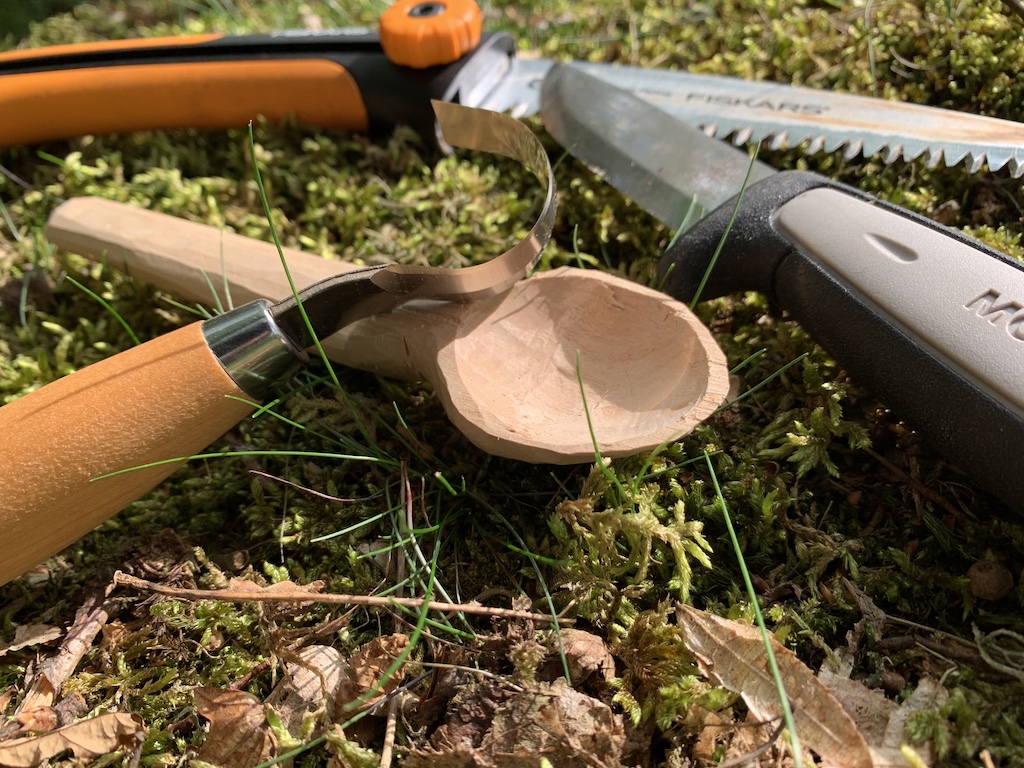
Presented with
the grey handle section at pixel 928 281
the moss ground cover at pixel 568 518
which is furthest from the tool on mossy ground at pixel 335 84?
the grey handle section at pixel 928 281

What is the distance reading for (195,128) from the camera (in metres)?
2.22

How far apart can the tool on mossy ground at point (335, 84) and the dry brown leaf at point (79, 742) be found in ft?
5.15

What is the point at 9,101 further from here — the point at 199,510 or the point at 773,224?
the point at 773,224

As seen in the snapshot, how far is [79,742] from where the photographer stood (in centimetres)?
121

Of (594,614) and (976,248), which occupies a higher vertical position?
(976,248)

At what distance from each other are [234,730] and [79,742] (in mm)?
247

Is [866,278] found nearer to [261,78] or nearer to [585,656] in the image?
[585,656]

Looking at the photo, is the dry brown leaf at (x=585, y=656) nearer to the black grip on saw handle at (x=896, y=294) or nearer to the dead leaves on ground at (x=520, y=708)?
the dead leaves on ground at (x=520, y=708)

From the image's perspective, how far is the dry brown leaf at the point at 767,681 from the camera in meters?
1.10

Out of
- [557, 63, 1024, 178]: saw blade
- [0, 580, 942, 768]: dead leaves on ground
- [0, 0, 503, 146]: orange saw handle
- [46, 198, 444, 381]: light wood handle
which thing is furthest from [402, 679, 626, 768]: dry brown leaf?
[0, 0, 503, 146]: orange saw handle

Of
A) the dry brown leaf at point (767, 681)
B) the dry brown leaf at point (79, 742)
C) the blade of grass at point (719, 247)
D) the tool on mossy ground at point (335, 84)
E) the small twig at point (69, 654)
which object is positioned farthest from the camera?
the tool on mossy ground at point (335, 84)

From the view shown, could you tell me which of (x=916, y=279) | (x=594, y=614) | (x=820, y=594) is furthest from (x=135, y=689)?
(x=916, y=279)

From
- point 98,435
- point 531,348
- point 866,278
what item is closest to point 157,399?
point 98,435

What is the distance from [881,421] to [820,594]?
0.38 m
